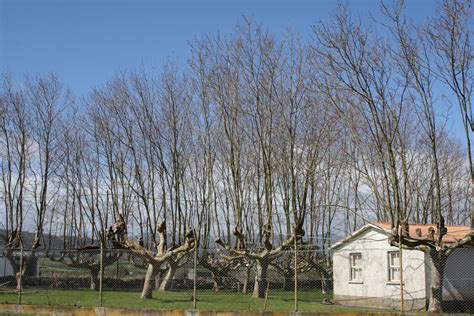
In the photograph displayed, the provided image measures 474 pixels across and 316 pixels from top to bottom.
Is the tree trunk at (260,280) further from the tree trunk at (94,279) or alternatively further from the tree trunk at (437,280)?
the tree trunk at (94,279)

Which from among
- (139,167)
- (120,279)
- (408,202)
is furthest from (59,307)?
(139,167)

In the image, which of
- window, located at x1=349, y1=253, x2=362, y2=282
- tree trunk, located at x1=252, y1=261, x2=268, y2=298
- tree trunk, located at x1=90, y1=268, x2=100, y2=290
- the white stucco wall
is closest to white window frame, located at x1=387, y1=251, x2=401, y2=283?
the white stucco wall

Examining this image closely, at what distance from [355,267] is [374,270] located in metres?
1.50

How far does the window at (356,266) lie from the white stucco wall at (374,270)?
0.73 feet

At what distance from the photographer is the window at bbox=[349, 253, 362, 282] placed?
26675mm

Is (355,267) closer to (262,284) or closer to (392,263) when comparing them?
(392,263)

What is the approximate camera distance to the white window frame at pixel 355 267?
26672 millimetres

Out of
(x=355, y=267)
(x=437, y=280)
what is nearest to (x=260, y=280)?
(x=355, y=267)

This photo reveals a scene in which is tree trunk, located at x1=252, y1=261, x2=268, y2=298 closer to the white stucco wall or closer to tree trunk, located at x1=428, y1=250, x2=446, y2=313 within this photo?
the white stucco wall

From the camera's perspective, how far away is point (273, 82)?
26.8 metres

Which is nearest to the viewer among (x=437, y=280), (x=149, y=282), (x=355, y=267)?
(x=437, y=280)

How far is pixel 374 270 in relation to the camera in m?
25.6

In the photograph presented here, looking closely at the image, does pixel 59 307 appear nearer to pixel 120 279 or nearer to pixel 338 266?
pixel 338 266

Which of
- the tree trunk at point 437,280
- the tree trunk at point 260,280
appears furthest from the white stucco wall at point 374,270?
the tree trunk at point 260,280
